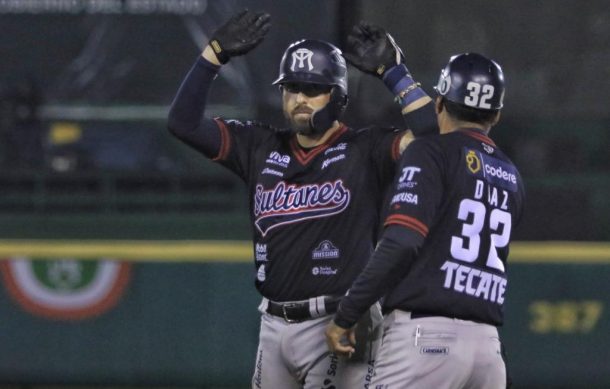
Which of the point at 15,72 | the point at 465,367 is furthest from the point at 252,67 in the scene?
the point at 465,367

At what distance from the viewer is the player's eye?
17.5ft

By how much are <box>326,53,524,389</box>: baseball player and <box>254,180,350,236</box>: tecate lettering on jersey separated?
0.64 m

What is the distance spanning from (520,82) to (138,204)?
2188 millimetres

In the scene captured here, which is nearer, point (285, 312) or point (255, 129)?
Answer: point (285, 312)

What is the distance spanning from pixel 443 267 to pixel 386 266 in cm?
19

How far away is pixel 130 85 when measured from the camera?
784 cm

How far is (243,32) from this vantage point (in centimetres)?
524

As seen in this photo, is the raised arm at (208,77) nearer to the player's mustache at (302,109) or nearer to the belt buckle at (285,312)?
the player's mustache at (302,109)

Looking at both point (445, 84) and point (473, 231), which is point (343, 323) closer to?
point (473, 231)

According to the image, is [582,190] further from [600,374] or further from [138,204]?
[138,204]

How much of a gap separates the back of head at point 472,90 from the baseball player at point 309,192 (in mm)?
393

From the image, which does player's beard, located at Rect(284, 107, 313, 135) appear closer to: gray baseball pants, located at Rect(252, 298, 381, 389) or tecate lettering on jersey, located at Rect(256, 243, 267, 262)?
tecate lettering on jersey, located at Rect(256, 243, 267, 262)

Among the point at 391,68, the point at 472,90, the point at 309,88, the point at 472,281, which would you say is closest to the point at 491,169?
the point at 472,90

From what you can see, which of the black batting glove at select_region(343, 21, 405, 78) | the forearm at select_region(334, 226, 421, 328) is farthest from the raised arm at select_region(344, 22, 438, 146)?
the forearm at select_region(334, 226, 421, 328)
